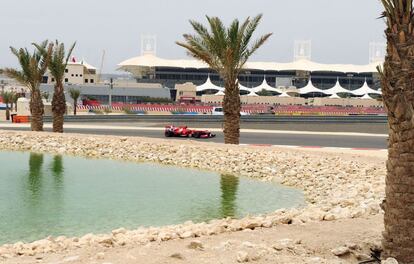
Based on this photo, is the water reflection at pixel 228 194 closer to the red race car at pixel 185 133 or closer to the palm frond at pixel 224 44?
the palm frond at pixel 224 44

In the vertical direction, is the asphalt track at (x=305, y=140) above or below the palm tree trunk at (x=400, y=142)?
below

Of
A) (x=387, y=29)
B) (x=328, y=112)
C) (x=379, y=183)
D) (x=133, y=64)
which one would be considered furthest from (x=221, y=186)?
(x=133, y=64)

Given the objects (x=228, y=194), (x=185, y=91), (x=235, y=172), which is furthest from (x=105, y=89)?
(x=228, y=194)

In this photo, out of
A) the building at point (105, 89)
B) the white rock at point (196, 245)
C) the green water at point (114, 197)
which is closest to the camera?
the white rock at point (196, 245)

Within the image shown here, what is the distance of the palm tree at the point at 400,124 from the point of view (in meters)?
6.78

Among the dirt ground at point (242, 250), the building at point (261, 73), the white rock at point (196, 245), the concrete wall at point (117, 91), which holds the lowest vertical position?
the dirt ground at point (242, 250)

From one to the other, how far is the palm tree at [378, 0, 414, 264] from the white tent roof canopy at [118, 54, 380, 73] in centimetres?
11489

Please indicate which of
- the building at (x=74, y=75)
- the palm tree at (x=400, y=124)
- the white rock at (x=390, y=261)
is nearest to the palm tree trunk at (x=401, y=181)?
the palm tree at (x=400, y=124)

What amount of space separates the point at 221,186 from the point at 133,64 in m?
109

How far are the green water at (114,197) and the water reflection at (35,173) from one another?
3cm

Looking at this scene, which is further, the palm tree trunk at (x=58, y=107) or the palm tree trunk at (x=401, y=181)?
the palm tree trunk at (x=58, y=107)

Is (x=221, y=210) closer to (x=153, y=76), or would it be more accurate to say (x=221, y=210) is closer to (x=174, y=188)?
(x=174, y=188)

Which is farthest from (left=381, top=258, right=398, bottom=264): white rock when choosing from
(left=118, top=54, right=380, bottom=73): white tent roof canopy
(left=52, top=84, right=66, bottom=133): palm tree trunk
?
(left=118, top=54, right=380, bottom=73): white tent roof canopy

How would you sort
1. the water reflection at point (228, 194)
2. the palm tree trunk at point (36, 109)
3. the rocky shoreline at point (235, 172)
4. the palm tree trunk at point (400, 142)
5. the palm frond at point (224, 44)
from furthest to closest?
the palm tree trunk at point (36, 109), the palm frond at point (224, 44), the water reflection at point (228, 194), the rocky shoreline at point (235, 172), the palm tree trunk at point (400, 142)
